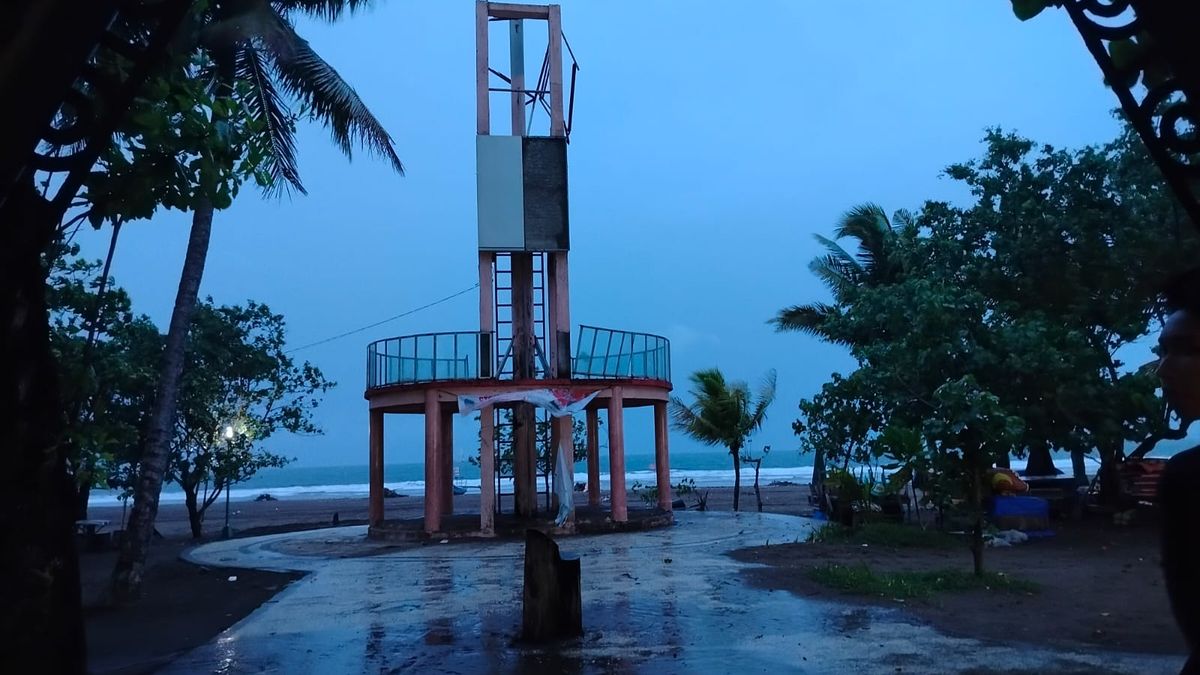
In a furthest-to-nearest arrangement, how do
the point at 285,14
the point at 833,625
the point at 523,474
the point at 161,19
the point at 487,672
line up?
the point at 523,474, the point at 285,14, the point at 833,625, the point at 487,672, the point at 161,19

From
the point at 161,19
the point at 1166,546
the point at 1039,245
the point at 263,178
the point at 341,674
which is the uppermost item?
the point at 1039,245

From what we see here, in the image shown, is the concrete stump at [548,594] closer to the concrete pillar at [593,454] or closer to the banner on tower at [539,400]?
the banner on tower at [539,400]

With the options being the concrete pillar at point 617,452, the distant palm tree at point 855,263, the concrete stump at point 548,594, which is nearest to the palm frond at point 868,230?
the distant palm tree at point 855,263

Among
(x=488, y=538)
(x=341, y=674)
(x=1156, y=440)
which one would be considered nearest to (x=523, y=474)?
(x=488, y=538)

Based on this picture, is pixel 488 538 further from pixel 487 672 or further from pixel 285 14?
pixel 487 672

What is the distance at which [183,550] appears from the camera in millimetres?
19250

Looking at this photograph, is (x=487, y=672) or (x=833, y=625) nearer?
(x=487, y=672)

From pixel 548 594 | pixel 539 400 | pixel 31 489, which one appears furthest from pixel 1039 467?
pixel 31 489

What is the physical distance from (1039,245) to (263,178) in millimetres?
15743

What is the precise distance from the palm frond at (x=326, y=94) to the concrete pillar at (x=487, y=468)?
18.5 ft

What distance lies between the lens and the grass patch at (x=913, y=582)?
10.6m

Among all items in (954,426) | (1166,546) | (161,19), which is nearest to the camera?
(1166,546)

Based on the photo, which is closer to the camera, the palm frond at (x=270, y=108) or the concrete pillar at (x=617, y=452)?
the palm frond at (x=270, y=108)

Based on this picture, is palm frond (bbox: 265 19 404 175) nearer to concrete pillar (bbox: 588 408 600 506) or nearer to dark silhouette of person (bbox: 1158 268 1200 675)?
concrete pillar (bbox: 588 408 600 506)
